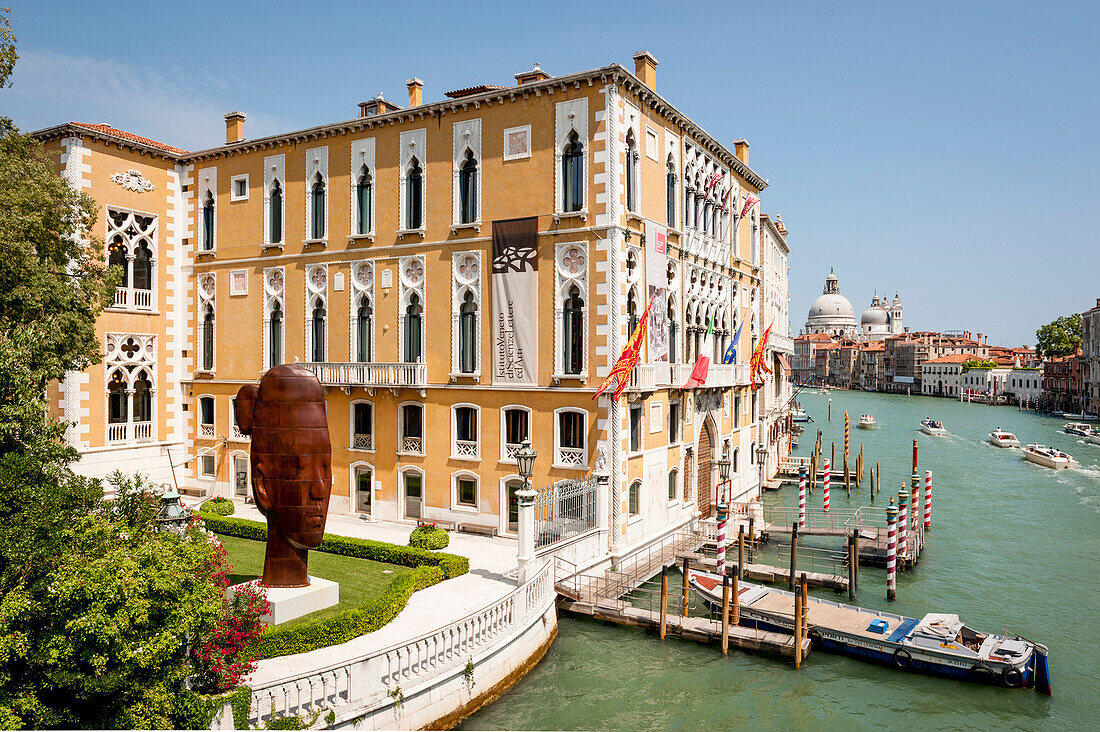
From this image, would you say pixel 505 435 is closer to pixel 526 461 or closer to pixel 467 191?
pixel 526 461

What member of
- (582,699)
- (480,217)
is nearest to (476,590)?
(582,699)

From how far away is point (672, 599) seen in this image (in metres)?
22.0

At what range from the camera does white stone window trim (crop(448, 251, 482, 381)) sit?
24609mm

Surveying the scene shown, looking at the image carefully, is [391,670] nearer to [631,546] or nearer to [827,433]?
[631,546]

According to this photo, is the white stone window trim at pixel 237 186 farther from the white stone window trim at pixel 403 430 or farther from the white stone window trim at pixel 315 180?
the white stone window trim at pixel 403 430

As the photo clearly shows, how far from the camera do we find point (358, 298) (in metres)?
27.1

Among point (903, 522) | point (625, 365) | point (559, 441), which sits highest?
point (625, 365)

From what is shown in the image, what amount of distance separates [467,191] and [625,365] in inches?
329

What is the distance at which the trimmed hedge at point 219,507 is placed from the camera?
26.2m

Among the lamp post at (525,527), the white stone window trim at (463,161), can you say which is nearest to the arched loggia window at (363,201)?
Answer: the white stone window trim at (463,161)

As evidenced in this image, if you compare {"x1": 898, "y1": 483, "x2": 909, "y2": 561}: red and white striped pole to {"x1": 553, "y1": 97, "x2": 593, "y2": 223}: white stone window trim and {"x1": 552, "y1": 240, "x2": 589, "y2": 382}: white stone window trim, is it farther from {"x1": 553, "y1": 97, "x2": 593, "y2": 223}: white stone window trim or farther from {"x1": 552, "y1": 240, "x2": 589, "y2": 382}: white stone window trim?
{"x1": 553, "y1": 97, "x2": 593, "y2": 223}: white stone window trim

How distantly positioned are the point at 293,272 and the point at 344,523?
967cm

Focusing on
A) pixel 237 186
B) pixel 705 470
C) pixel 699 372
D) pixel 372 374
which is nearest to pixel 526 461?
pixel 372 374

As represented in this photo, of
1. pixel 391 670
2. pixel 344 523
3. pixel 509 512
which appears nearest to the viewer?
pixel 391 670
